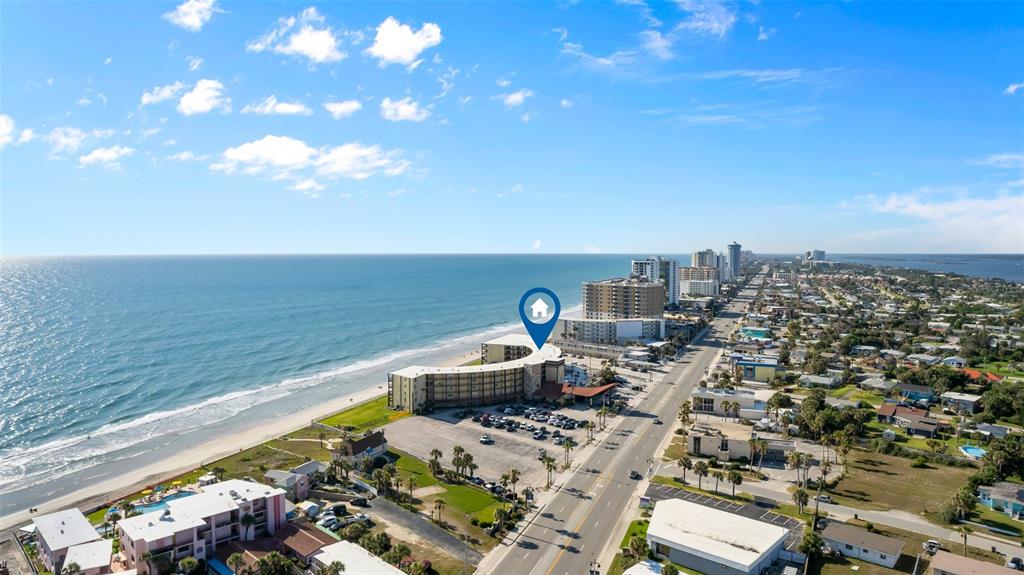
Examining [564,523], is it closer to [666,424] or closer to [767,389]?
[666,424]

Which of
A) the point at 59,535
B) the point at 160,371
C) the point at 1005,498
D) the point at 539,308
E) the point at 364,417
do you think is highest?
the point at 539,308

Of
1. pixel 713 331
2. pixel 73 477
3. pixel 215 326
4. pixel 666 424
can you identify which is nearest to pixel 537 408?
pixel 666 424

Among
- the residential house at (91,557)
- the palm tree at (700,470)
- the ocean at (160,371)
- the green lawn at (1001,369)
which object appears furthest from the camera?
the green lawn at (1001,369)

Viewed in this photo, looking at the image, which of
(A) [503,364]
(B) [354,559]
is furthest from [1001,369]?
(B) [354,559]

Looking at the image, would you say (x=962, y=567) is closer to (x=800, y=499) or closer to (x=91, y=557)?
(x=800, y=499)

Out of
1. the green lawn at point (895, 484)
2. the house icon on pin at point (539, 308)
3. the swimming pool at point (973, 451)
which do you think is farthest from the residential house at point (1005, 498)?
the house icon on pin at point (539, 308)

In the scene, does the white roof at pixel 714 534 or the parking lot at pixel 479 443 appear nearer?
the white roof at pixel 714 534

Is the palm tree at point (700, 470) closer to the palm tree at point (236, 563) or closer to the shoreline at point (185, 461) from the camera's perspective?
the palm tree at point (236, 563)
